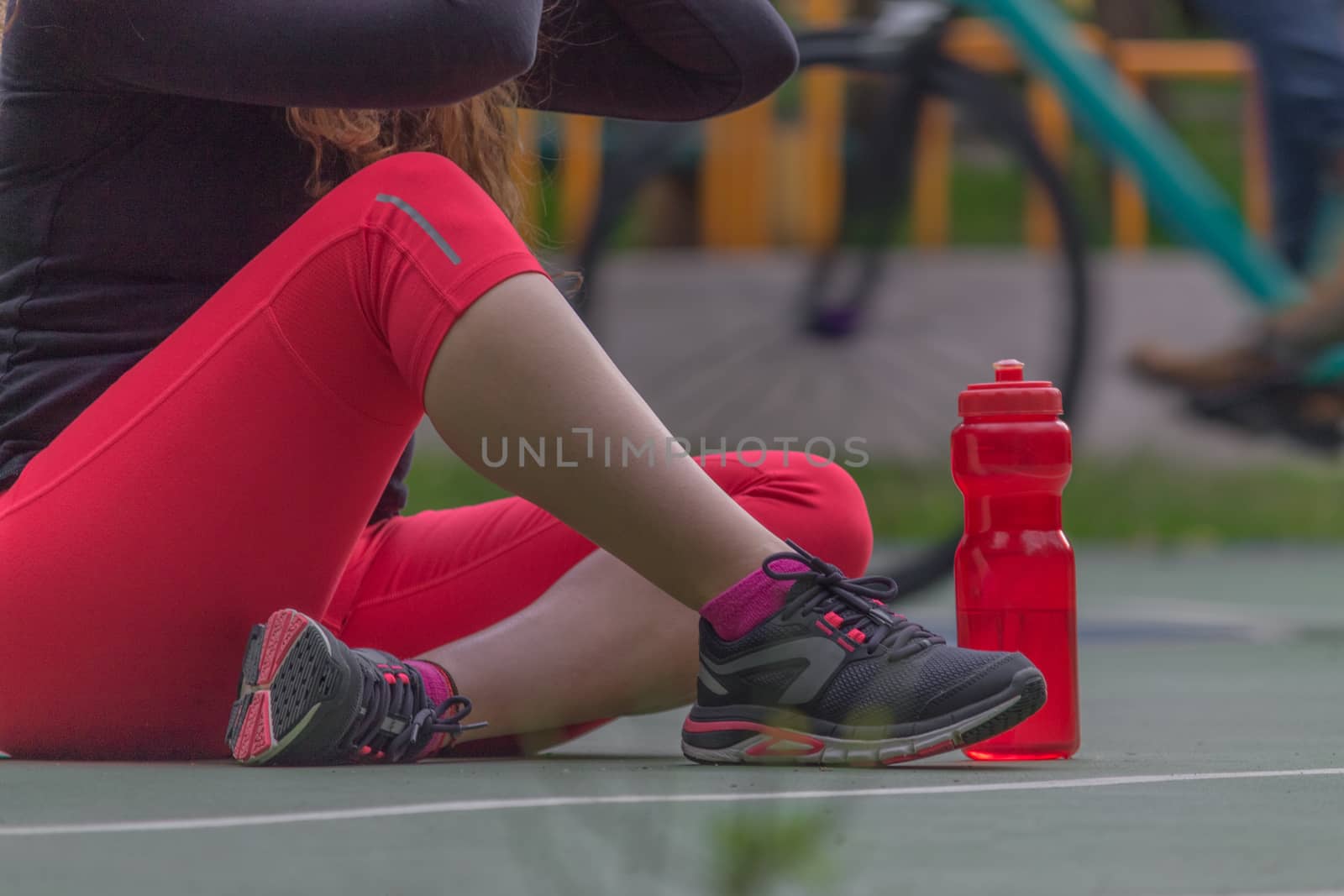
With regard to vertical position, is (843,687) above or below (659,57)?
below

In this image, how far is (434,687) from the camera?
1.84 m

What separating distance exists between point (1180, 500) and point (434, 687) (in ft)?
17.0

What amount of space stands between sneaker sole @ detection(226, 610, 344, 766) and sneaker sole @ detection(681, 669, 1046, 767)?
32 centimetres

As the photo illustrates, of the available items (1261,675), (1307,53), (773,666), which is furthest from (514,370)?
(1307,53)

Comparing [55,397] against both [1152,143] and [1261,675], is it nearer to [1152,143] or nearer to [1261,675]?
[1261,675]

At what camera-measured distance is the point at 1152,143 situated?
12.0 ft

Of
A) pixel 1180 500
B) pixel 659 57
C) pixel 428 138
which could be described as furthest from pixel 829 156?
pixel 1180 500

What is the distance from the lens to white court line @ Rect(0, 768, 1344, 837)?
54.7 inches

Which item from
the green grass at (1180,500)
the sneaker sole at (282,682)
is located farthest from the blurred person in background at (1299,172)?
the green grass at (1180,500)

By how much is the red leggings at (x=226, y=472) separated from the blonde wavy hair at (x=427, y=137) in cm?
11

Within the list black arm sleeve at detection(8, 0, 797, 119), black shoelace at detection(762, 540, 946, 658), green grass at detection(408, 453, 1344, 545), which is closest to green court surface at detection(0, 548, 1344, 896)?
black shoelace at detection(762, 540, 946, 658)

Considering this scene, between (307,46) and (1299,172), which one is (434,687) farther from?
(1299,172)

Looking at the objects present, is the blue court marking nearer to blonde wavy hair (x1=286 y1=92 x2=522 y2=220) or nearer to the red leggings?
the red leggings

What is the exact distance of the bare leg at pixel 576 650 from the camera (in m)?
1.90
